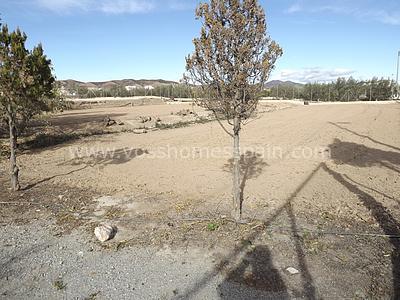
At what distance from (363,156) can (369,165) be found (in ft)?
5.26

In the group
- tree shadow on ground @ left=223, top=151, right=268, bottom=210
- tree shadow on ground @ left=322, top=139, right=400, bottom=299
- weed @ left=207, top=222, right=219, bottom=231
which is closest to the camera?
tree shadow on ground @ left=322, top=139, right=400, bottom=299

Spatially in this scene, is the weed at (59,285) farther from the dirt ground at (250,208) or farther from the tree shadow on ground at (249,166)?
the tree shadow on ground at (249,166)

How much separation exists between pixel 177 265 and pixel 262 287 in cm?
134

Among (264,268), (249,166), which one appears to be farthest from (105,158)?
(264,268)

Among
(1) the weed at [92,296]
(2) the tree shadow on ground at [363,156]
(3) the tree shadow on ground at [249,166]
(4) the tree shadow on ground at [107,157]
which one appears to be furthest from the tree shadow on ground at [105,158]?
(2) the tree shadow on ground at [363,156]

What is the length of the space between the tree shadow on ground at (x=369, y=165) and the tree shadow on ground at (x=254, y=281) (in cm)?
154

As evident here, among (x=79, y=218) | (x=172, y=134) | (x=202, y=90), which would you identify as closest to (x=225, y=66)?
(x=202, y=90)

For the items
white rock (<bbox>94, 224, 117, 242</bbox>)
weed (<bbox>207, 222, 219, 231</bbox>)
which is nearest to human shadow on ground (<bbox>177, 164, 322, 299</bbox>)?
weed (<bbox>207, 222, 219, 231</bbox>)

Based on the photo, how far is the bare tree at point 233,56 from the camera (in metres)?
5.44

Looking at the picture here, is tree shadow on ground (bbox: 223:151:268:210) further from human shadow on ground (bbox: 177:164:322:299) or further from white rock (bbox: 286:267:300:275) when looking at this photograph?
white rock (bbox: 286:267:300:275)

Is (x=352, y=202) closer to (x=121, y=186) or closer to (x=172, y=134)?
(x=121, y=186)

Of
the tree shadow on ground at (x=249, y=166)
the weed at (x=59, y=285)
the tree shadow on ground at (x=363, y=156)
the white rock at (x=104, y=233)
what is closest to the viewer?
the weed at (x=59, y=285)

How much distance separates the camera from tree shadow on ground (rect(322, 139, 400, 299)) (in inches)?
202

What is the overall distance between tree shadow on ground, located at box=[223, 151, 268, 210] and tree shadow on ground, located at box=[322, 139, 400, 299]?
2.26 meters
